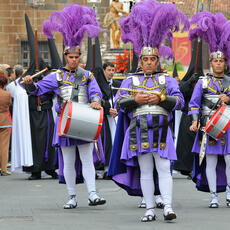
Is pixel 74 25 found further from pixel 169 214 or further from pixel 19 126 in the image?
pixel 19 126

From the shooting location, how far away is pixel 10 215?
340 inches

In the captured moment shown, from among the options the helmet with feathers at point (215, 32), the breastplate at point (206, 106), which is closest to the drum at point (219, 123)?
the breastplate at point (206, 106)

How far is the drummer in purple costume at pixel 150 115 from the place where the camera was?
824cm

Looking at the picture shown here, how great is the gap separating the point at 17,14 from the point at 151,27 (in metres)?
28.4

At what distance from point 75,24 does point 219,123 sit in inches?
77.1

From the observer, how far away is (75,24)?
9609 mm

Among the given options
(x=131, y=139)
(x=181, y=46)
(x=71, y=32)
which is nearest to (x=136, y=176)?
(x=131, y=139)

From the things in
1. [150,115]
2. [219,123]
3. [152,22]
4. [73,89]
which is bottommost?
[219,123]

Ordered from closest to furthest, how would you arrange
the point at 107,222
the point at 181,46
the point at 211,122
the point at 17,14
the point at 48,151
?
the point at 107,222 → the point at 211,122 → the point at 48,151 → the point at 17,14 → the point at 181,46

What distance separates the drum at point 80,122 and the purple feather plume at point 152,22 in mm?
834

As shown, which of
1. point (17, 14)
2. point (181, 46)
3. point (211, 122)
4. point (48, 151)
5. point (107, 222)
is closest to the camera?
point (107, 222)

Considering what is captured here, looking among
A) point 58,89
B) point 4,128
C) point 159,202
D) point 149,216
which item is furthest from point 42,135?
point 149,216

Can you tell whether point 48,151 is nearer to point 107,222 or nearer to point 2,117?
point 2,117

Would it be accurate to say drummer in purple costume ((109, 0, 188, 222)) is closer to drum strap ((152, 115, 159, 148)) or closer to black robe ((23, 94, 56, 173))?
drum strap ((152, 115, 159, 148))
